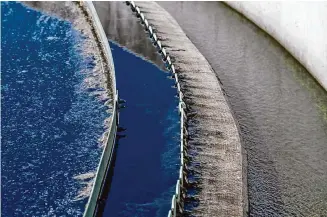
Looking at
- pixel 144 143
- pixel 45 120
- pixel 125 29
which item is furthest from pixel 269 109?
pixel 125 29

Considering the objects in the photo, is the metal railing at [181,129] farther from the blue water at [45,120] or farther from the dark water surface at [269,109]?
the blue water at [45,120]

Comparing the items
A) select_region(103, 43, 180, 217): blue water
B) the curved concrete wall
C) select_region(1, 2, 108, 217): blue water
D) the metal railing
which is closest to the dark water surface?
the curved concrete wall

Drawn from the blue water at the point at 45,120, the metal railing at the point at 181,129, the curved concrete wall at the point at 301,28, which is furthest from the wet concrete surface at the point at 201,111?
the curved concrete wall at the point at 301,28

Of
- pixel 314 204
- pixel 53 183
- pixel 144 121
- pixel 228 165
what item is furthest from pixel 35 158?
pixel 314 204

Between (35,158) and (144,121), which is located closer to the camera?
(35,158)

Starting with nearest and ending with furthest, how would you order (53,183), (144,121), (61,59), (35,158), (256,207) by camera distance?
1. (256,207)
2. (53,183)
3. (35,158)
4. (144,121)
5. (61,59)

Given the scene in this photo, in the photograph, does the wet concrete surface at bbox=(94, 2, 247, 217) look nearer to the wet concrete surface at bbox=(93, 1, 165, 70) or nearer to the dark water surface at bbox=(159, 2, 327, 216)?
the wet concrete surface at bbox=(93, 1, 165, 70)

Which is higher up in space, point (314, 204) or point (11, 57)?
point (11, 57)

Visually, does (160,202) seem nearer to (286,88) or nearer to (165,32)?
(286,88)

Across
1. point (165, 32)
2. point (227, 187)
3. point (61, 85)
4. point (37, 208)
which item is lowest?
point (37, 208)
